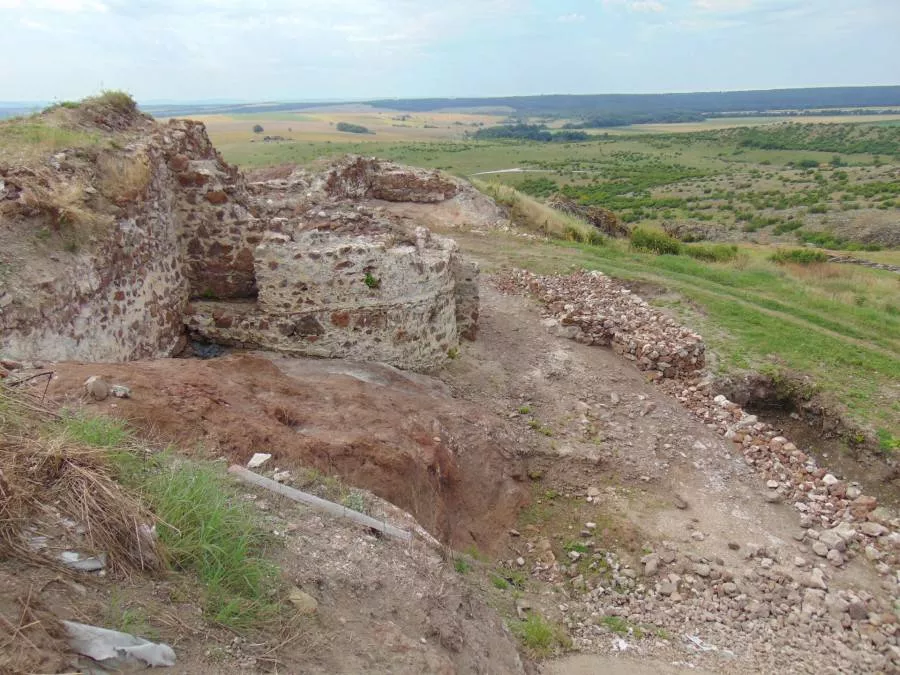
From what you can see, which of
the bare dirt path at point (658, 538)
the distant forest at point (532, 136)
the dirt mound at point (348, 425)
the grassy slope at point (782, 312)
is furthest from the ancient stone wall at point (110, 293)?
the distant forest at point (532, 136)

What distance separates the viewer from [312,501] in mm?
4574

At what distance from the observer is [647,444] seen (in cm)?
868

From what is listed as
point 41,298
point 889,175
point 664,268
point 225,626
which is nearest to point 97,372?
point 41,298

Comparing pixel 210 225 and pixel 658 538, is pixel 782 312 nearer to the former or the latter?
pixel 658 538

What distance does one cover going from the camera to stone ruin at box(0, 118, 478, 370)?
700 cm

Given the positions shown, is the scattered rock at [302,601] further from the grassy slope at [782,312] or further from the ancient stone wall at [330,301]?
the grassy slope at [782,312]

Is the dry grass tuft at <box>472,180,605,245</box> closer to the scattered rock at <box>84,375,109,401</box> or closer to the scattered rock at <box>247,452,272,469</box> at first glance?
the scattered rock at <box>247,452,272,469</box>

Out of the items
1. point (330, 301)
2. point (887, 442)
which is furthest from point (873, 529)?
point (330, 301)

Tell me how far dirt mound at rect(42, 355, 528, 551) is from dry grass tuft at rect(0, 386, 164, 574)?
1.49 meters

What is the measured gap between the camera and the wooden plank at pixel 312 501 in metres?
4.56

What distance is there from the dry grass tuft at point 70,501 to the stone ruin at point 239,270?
3.48 meters

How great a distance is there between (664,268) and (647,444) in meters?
9.18

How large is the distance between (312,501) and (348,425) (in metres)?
1.91

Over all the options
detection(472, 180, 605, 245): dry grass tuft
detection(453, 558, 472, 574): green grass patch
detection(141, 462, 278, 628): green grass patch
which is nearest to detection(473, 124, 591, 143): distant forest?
detection(472, 180, 605, 245): dry grass tuft
